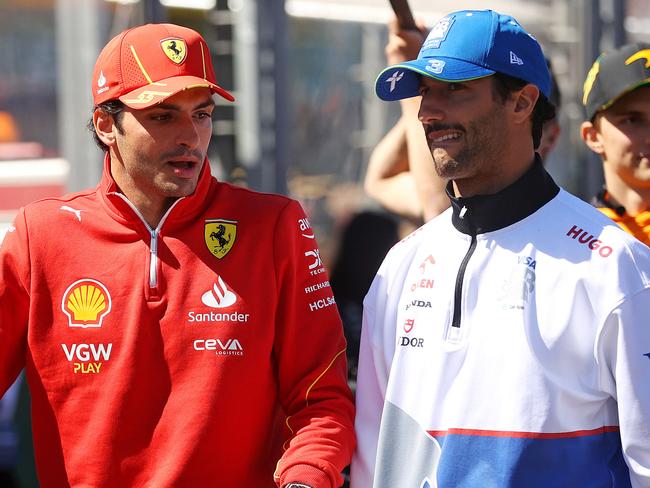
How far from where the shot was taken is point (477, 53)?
2.30 metres

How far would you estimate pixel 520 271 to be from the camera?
221 cm

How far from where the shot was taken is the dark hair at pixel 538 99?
233 centimetres

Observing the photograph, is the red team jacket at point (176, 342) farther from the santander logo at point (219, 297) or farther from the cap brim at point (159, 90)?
the cap brim at point (159, 90)

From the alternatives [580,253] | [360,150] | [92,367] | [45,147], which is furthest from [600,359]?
[360,150]

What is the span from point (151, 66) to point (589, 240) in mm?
1059

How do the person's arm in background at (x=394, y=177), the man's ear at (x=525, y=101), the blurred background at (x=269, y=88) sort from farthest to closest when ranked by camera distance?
the blurred background at (x=269, y=88) < the person's arm in background at (x=394, y=177) < the man's ear at (x=525, y=101)

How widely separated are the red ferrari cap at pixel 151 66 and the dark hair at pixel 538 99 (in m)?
0.64

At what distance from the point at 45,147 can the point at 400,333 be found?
2.76 m

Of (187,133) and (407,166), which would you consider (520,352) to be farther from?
(407,166)

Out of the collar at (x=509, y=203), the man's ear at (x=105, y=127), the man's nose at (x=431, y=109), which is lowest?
the collar at (x=509, y=203)

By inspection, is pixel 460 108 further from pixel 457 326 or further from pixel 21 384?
pixel 21 384

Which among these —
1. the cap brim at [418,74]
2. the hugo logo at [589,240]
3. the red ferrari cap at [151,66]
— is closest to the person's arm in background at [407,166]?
the cap brim at [418,74]

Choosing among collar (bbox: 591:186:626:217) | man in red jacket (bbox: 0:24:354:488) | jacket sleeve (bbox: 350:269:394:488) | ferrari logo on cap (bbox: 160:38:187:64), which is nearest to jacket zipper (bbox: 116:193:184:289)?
man in red jacket (bbox: 0:24:354:488)

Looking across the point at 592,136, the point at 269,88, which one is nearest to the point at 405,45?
the point at 592,136
